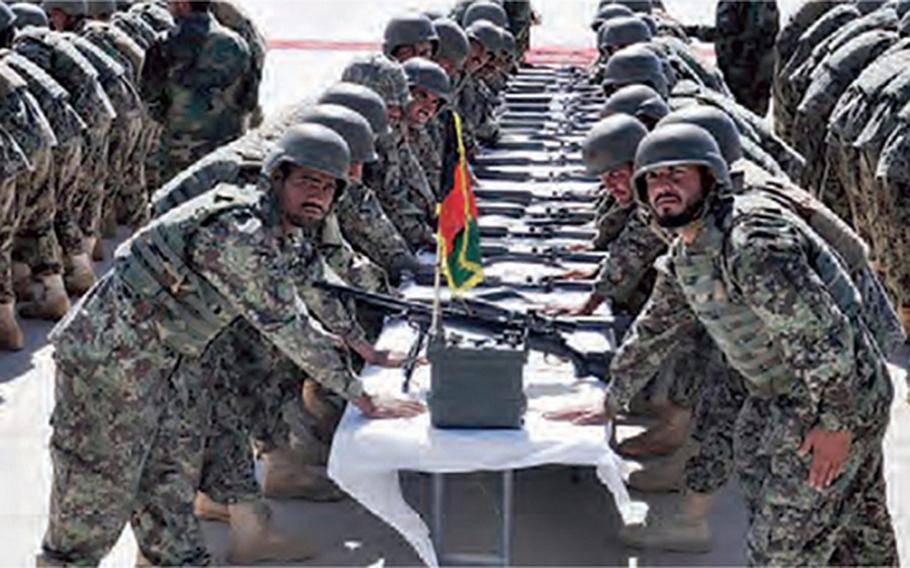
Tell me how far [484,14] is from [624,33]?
7.61 ft

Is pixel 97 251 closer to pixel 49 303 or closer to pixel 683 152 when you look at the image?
pixel 49 303

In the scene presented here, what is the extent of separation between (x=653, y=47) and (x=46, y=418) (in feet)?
11.7

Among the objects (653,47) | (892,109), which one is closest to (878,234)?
(892,109)

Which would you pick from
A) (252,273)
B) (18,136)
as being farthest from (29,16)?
(252,273)

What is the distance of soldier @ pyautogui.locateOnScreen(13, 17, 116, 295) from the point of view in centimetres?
1029

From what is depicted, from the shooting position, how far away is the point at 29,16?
1087 centimetres

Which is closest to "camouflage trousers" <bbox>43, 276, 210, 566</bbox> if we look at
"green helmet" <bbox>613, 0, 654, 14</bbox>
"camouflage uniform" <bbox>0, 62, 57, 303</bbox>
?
"camouflage uniform" <bbox>0, 62, 57, 303</bbox>

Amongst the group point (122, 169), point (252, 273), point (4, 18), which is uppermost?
point (252, 273)

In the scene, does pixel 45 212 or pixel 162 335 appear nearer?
pixel 162 335

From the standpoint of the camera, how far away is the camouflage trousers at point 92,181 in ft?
34.9

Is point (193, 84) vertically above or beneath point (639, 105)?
beneath

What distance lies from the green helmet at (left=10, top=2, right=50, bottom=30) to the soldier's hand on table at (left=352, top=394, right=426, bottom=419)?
5.63 metres

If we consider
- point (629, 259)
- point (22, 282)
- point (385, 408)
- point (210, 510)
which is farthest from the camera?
point (22, 282)

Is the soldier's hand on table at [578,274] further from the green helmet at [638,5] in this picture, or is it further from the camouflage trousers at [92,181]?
the green helmet at [638,5]
